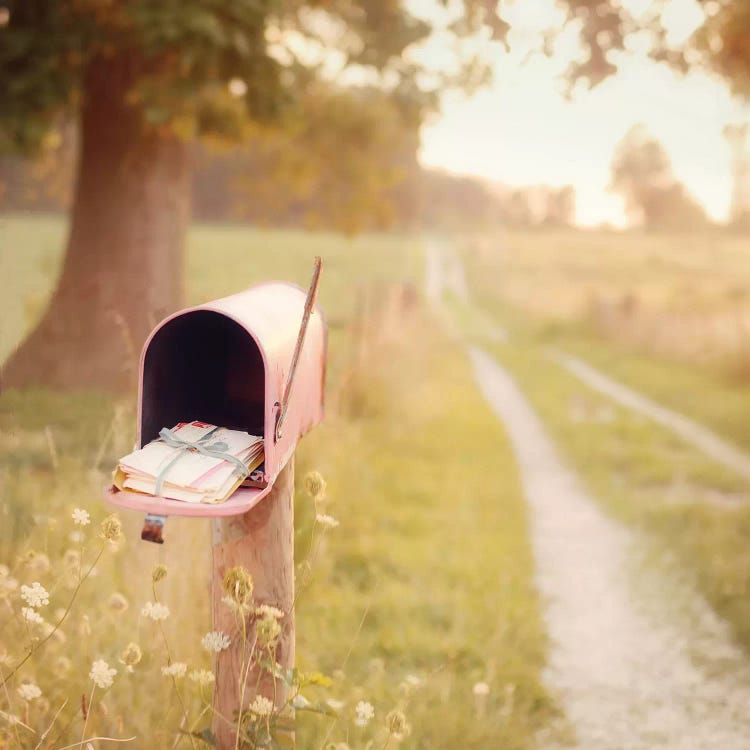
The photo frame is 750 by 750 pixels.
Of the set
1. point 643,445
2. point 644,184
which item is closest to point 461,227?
point 644,184

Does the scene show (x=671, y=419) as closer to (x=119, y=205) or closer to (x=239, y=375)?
(x=119, y=205)

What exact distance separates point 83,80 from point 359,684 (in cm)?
680

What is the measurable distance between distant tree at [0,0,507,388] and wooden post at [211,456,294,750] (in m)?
3.57

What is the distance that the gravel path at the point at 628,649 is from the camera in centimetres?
361

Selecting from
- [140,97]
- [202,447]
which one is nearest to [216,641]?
[202,447]

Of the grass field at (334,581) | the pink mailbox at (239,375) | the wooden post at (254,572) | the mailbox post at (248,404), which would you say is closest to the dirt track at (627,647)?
the grass field at (334,581)

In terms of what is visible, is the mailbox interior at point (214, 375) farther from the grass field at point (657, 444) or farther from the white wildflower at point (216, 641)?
the grass field at point (657, 444)

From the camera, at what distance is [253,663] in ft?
7.43

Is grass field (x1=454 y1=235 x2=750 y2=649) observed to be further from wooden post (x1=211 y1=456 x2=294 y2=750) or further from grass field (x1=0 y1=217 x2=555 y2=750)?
wooden post (x1=211 y1=456 x2=294 y2=750)

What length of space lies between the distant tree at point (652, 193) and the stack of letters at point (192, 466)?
64900mm

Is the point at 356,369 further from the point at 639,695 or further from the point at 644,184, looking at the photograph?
the point at 644,184

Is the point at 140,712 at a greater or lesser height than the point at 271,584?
lesser

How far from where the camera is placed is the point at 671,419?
1014 cm

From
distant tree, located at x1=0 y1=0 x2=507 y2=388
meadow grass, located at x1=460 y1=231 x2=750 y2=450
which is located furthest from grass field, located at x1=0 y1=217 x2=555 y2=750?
meadow grass, located at x1=460 y1=231 x2=750 y2=450
